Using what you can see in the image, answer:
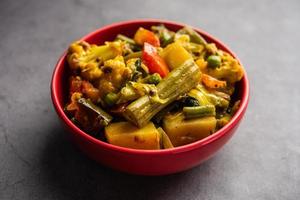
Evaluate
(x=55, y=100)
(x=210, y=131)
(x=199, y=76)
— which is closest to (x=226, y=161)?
(x=210, y=131)

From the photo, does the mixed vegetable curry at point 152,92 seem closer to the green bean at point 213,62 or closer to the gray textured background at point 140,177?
the green bean at point 213,62

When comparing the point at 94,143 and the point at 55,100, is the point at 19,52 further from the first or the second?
the point at 94,143

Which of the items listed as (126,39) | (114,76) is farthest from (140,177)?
(126,39)

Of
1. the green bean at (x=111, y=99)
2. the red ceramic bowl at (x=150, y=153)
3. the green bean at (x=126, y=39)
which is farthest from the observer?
the green bean at (x=126, y=39)

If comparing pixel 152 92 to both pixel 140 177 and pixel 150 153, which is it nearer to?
pixel 150 153

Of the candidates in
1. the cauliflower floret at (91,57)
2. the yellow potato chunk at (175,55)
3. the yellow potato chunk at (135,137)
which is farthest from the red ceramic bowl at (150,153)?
the yellow potato chunk at (175,55)

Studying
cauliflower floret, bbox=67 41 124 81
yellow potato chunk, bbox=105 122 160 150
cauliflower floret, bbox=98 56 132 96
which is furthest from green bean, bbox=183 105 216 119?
cauliflower floret, bbox=67 41 124 81
